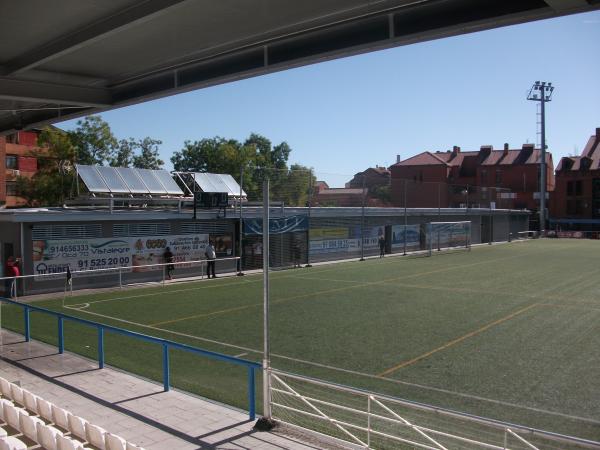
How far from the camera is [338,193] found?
37.5 metres

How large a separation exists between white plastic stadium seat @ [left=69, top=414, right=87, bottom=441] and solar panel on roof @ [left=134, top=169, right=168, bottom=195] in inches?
832

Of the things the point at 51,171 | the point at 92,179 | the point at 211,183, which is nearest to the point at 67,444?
the point at 92,179

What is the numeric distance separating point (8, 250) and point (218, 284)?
27.7 ft

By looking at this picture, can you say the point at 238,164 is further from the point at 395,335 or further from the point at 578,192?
the point at 395,335

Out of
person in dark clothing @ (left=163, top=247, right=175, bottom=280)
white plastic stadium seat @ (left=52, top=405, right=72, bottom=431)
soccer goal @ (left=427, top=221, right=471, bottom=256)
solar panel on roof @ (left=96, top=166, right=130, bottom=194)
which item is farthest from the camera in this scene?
soccer goal @ (left=427, top=221, right=471, bottom=256)

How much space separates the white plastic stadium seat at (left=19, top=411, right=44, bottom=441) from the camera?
6480mm

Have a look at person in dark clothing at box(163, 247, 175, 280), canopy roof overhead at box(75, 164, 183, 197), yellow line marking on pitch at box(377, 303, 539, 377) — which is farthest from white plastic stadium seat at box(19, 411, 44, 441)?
canopy roof overhead at box(75, 164, 183, 197)

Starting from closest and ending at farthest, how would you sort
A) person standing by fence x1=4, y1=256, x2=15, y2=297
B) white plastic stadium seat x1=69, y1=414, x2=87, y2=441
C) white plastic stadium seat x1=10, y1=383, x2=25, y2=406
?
white plastic stadium seat x1=69, y1=414, x2=87, y2=441 → white plastic stadium seat x1=10, y1=383, x2=25, y2=406 → person standing by fence x1=4, y1=256, x2=15, y2=297

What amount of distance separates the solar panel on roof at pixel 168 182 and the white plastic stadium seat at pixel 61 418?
21166 millimetres

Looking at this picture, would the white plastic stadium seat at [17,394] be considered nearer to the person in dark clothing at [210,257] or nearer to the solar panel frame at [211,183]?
the person in dark clothing at [210,257]

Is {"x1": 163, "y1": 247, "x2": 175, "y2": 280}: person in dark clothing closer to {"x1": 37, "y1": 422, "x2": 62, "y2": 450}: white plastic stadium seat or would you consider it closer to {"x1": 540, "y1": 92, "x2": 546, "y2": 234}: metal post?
{"x1": 37, "y1": 422, "x2": 62, "y2": 450}: white plastic stadium seat

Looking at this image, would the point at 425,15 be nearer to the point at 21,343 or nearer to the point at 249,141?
the point at 21,343

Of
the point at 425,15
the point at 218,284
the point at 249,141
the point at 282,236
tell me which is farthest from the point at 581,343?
the point at 249,141

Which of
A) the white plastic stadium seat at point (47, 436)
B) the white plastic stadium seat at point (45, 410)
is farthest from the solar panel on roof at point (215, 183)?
the white plastic stadium seat at point (47, 436)
